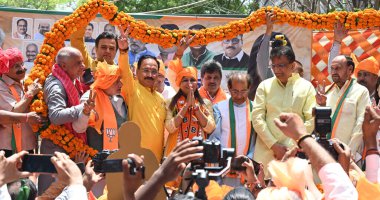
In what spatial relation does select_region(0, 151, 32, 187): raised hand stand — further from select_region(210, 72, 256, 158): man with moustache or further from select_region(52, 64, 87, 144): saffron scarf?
select_region(210, 72, 256, 158): man with moustache

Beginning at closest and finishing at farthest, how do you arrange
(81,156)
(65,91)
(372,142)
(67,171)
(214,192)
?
(67,171) → (372,142) → (214,192) → (81,156) → (65,91)

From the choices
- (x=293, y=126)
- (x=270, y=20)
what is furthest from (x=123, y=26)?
(x=293, y=126)

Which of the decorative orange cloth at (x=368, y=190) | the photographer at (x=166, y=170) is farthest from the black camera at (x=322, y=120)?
the photographer at (x=166, y=170)

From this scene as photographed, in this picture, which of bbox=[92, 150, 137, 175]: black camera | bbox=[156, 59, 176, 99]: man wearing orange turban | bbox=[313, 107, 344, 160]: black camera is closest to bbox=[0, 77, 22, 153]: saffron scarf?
bbox=[156, 59, 176, 99]: man wearing orange turban

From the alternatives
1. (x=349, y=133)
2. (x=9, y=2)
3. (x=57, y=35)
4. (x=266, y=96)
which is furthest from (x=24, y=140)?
(x=9, y=2)

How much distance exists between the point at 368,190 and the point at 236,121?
3.63 m

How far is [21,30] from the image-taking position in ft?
34.3

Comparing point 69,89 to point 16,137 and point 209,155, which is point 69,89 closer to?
point 16,137

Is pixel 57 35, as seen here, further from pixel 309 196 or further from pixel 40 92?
pixel 309 196

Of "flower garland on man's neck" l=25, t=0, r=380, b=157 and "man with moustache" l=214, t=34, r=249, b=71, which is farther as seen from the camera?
"man with moustache" l=214, t=34, r=249, b=71

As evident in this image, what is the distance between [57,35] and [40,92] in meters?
0.75

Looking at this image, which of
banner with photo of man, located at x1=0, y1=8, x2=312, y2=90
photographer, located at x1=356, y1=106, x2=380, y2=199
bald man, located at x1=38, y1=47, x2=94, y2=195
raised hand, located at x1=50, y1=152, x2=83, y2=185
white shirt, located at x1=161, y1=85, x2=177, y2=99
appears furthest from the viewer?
banner with photo of man, located at x1=0, y1=8, x2=312, y2=90

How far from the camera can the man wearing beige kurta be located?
6.80m

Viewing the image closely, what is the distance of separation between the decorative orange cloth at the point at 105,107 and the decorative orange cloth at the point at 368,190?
137 inches
